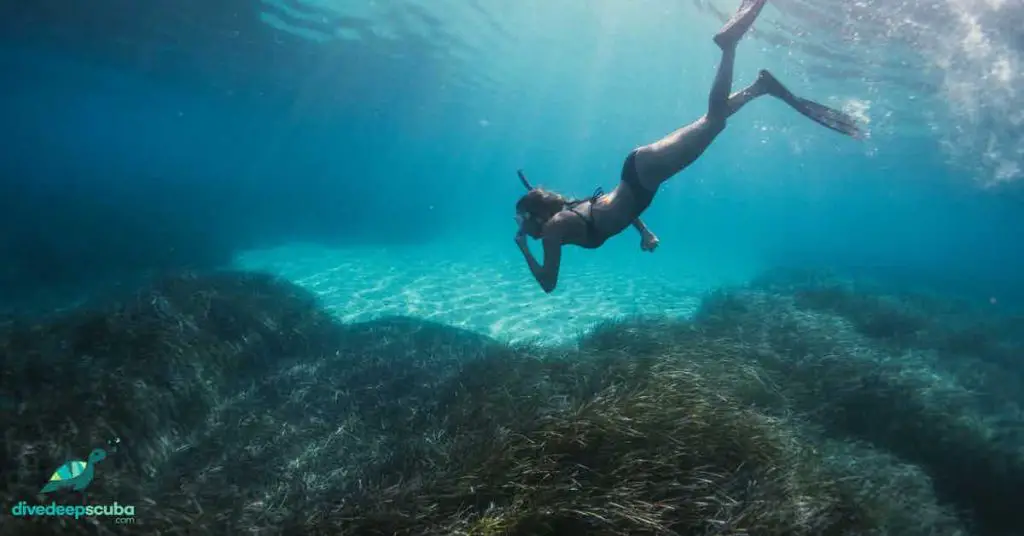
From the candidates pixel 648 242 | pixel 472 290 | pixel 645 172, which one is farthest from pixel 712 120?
pixel 472 290

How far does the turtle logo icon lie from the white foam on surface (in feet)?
24.3

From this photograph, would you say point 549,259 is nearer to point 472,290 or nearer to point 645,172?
point 645,172

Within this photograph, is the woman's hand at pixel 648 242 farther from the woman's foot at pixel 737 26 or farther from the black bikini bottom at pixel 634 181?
the woman's foot at pixel 737 26

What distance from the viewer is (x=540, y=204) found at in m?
5.80

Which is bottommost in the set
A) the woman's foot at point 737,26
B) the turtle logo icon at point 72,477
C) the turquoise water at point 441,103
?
Result: the turtle logo icon at point 72,477

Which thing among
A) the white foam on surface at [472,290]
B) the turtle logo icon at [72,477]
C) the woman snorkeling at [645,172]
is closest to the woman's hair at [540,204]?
the woman snorkeling at [645,172]

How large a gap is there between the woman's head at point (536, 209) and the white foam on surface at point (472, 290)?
4926mm

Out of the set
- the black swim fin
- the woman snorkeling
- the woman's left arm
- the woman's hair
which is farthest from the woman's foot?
the woman's left arm

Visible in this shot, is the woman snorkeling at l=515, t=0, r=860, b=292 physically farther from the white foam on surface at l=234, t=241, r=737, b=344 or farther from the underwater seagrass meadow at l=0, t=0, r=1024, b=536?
the white foam on surface at l=234, t=241, r=737, b=344

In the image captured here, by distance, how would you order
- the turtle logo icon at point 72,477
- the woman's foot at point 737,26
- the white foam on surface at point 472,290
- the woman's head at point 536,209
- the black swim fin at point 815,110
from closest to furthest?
1. the turtle logo icon at point 72,477
2. the woman's foot at point 737,26
3. the black swim fin at point 815,110
4. the woman's head at point 536,209
5. the white foam on surface at point 472,290

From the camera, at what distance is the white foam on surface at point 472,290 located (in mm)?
14641

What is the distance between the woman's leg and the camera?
5262mm

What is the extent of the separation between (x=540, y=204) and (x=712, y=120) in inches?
88.1

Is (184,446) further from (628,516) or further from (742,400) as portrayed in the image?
(742,400)
